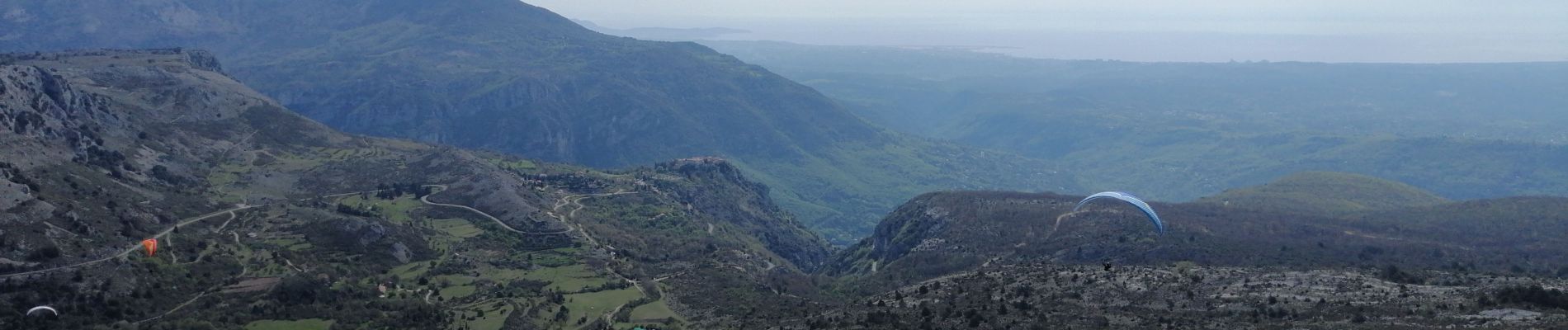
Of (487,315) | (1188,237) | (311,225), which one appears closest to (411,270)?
(311,225)

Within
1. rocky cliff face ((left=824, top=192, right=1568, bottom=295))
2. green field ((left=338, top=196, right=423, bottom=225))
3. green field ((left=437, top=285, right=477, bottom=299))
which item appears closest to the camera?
green field ((left=437, top=285, right=477, bottom=299))

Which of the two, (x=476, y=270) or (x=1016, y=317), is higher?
(x=1016, y=317)

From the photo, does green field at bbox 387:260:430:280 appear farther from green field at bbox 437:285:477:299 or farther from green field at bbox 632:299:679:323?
green field at bbox 632:299:679:323

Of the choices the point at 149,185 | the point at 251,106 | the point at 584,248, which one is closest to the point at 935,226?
the point at 584,248

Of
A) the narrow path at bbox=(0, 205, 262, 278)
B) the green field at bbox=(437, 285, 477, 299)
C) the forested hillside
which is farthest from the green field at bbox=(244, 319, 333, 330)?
the narrow path at bbox=(0, 205, 262, 278)

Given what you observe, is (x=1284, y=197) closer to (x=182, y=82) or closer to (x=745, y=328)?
(x=745, y=328)

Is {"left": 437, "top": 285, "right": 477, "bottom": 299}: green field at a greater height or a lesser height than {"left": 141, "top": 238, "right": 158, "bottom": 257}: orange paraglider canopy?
lesser
